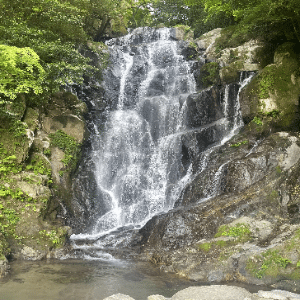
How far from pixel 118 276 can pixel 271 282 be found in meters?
3.81

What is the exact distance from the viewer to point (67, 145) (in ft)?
46.1

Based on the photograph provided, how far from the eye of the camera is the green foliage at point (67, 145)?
1373 cm

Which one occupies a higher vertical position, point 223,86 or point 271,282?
point 223,86

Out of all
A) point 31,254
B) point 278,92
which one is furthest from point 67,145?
point 278,92

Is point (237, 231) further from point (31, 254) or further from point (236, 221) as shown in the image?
point (31, 254)

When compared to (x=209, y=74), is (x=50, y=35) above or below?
above

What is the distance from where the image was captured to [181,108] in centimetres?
1722

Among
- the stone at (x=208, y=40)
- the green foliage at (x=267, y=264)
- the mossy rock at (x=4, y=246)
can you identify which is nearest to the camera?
the green foliage at (x=267, y=264)

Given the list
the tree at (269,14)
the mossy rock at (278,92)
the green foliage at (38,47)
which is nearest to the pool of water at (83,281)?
the green foliage at (38,47)

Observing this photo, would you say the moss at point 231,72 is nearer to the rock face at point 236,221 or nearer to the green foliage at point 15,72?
the rock face at point 236,221

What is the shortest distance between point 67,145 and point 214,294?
9.79 metres

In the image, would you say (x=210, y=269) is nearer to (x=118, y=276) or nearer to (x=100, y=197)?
→ (x=118, y=276)

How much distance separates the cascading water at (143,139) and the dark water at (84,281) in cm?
206

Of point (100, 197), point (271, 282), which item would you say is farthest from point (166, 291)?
point (100, 197)
